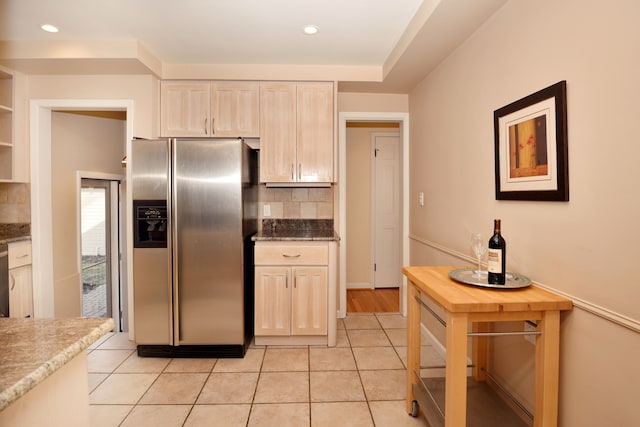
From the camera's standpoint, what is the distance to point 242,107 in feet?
10.3

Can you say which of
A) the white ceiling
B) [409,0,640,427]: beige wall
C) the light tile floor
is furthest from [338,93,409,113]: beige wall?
the light tile floor

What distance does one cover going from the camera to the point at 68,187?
3.62 meters

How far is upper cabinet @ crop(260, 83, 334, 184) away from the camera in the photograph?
3137 millimetres

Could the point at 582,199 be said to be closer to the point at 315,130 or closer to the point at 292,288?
Result: the point at 292,288

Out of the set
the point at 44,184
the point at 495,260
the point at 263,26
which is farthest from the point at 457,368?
the point at 44,184

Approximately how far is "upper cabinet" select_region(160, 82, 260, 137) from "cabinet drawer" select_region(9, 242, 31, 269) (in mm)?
1574

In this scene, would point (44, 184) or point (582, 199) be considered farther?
point (44, 184)

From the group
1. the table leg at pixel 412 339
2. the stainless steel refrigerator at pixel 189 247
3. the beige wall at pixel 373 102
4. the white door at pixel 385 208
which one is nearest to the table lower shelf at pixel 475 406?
the table leg at pixel 412 339

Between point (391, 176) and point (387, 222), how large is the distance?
687 millimetres

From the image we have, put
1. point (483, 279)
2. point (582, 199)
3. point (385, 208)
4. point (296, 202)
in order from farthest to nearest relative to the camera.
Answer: point (385, 208)
point (296, 202)
point (483, 279)
point (582, 199)

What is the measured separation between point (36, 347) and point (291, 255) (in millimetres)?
2151

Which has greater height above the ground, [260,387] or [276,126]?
[276,126]

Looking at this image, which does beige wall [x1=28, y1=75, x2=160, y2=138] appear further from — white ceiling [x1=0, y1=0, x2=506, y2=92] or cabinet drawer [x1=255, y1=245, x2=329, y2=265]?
cabinet drawer [x1=255, y1=245, x2=329, y2=265]

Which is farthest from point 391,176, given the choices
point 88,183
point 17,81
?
point 17,81
